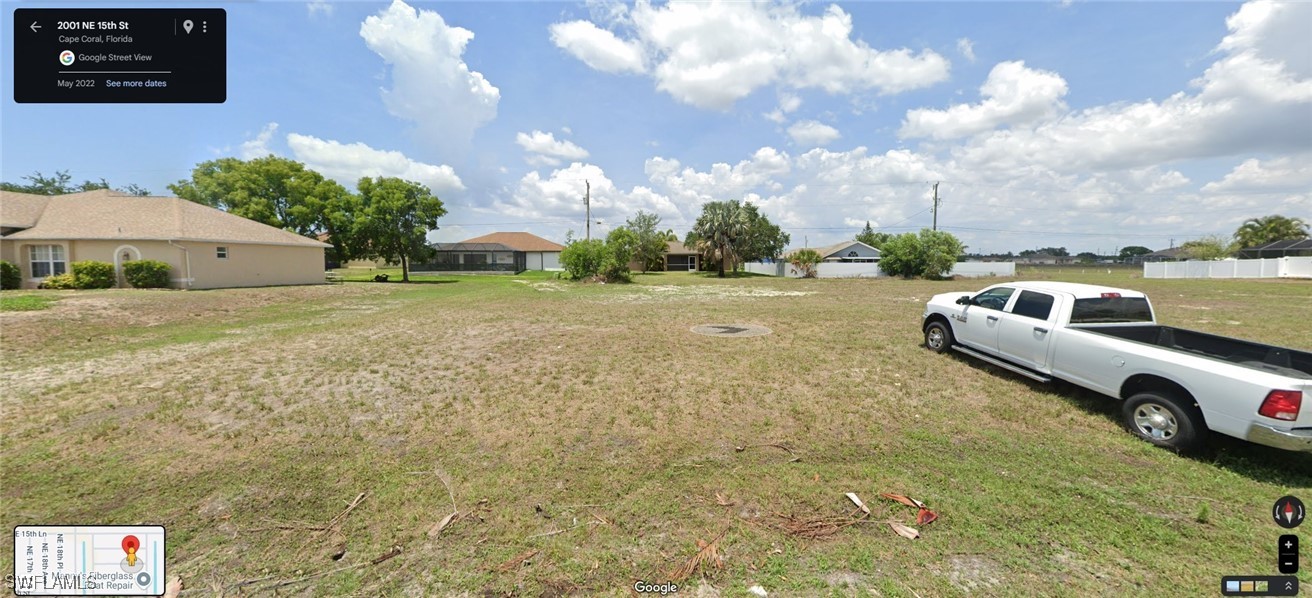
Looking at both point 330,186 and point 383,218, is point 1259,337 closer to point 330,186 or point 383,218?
point 383,218

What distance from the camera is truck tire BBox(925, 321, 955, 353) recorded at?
26.3ft

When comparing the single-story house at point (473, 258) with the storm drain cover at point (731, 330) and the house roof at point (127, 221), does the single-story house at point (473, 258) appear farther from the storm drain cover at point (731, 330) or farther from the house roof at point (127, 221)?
the storm drain cover at point (731, 330)

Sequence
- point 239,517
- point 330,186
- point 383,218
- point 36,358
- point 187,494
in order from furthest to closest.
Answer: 1. point 330,186
2. point 383,218
3. point 36,358
4. point 187,494
5. point 239,517

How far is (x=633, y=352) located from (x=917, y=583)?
20.3 ft

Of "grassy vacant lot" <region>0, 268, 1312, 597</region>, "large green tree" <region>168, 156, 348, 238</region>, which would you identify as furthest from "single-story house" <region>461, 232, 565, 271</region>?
"grassy vacant lot" <region>0, 268, 1312, 597</region>

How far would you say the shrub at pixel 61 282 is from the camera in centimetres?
1831

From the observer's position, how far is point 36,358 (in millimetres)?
7480

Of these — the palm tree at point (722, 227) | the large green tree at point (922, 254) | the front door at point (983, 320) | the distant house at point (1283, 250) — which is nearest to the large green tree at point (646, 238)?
the palm tree at point (722, 227)

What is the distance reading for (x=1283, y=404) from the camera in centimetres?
351

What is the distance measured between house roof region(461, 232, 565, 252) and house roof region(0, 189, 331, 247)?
28.2 metres

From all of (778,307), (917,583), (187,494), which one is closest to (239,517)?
(187,494)

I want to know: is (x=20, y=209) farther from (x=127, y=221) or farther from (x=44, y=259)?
(x=127, y=221)

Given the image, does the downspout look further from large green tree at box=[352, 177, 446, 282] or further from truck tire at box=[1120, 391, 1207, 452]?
truck tire at box=[1120, 391, 1207, 452]

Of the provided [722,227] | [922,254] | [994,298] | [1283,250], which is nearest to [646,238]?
[722,227]
